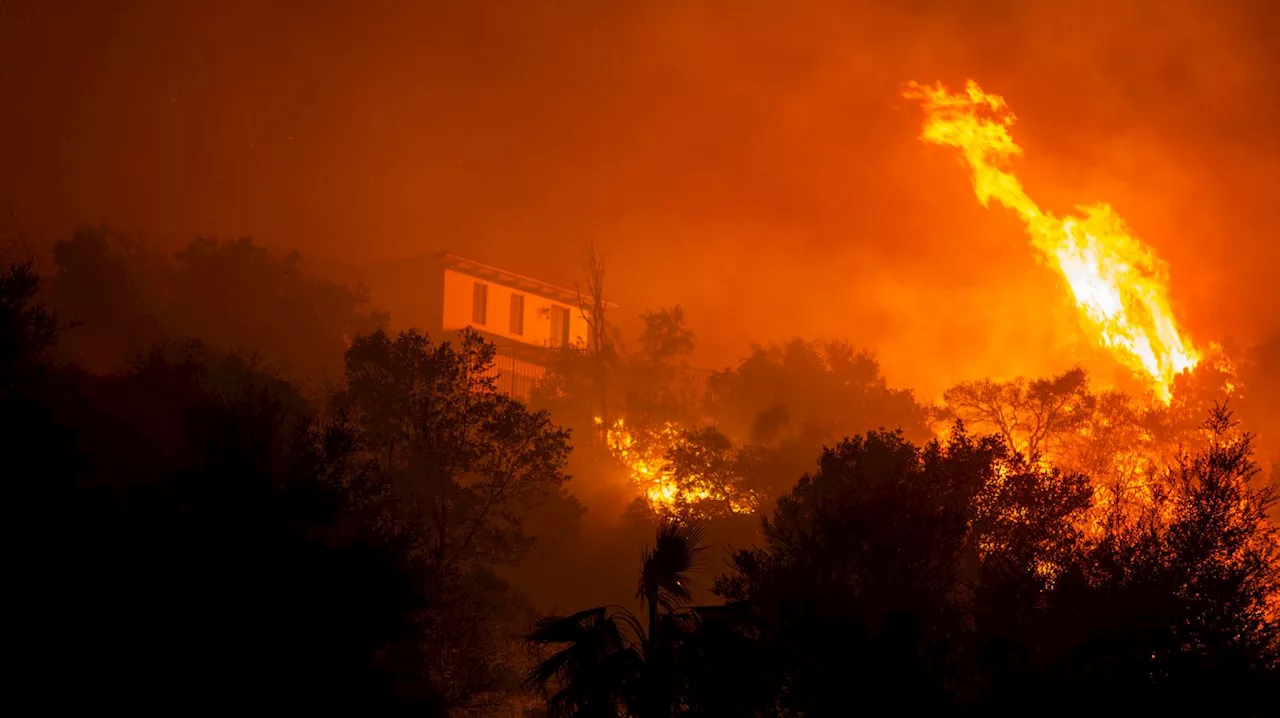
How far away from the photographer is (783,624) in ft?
61.0

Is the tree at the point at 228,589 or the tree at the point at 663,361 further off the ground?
the tree at the point at 663,361

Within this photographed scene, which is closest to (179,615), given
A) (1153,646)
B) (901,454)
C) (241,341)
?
(1153,646)

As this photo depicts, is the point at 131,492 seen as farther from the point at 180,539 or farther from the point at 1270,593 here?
the point at 1270,593

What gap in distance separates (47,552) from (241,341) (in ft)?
103

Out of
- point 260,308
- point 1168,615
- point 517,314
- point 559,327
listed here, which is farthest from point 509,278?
point 1168,615

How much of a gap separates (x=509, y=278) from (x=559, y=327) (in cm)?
548

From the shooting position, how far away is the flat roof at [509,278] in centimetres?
6197

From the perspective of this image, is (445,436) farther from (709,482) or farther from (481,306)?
(481,306)

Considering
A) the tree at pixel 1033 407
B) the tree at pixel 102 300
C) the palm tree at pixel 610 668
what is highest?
the tree at pixel 102 300

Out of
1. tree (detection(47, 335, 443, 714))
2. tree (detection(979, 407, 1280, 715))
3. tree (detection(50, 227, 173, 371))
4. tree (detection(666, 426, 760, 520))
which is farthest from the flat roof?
tree (detection(979, 407, 1280, 715))

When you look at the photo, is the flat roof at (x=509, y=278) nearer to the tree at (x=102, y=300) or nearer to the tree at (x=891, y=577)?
the tree at (x=102, y=300)

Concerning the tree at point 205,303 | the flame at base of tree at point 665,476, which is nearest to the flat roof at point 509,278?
the tree at point 205,303

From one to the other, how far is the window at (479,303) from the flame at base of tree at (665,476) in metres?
10.2

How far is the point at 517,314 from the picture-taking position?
66.2m
